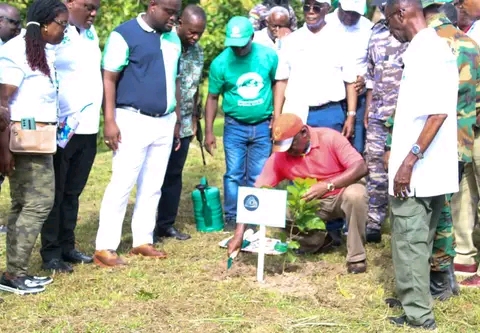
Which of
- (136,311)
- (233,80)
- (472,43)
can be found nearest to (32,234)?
(136,311)

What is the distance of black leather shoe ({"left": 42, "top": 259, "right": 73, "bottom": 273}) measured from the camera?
635cm

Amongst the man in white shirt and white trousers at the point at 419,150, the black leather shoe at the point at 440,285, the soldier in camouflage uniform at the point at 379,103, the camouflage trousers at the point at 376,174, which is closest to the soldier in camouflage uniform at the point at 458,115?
the black leather shoe at the point at 440,285

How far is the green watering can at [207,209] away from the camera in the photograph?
789cm

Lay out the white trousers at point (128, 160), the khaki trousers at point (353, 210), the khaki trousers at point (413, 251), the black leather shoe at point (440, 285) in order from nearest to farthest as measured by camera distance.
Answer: the khaki trousers at point (413, 251), the black leather shoe at point (440, 285), the khaki trousers at point (353, 210), the white trousers at point (128, 160)

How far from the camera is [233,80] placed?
769 centimetres

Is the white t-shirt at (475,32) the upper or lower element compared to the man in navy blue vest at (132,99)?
upper

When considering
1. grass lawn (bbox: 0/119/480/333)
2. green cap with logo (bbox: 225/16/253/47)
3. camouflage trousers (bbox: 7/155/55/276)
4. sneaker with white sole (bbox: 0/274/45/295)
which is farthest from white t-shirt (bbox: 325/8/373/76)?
sneaker with white sole (bbox: 0/274/45/295)

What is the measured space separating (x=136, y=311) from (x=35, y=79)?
178 cm

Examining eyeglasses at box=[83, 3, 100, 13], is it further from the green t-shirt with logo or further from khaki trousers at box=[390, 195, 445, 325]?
khaki trousers at box=[390, 195, 445, 325]

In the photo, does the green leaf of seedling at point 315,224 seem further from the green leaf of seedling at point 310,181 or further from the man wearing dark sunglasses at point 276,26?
the man wearing dark sunglasses at point 276,26

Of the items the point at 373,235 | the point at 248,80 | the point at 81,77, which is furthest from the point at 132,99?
the point at 373,235

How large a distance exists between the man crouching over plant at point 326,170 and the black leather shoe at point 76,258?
1569 millimetres

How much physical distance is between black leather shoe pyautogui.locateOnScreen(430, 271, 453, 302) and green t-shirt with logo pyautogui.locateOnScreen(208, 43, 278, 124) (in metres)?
2.78

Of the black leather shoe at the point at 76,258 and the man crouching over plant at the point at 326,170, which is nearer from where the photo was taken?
the man crouching over plant at the point at 326,170
